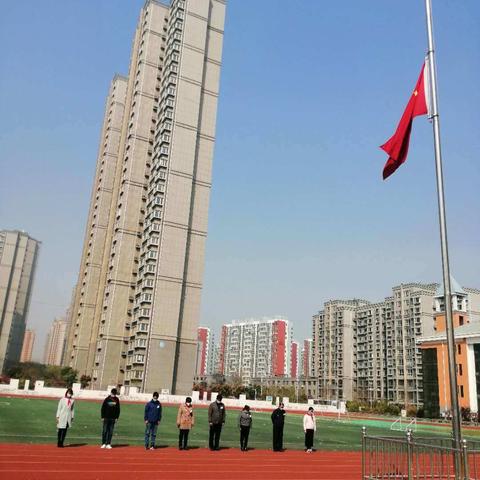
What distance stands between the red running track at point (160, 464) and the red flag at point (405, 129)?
25.7 ft

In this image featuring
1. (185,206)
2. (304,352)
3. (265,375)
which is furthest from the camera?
(304,352)

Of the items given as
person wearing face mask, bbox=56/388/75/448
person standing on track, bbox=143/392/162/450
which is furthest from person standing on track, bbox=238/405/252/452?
person wearing face mask, bbox=56/388/75/448

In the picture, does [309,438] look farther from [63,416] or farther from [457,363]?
[457,363]

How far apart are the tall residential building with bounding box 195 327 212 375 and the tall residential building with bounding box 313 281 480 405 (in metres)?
50.3

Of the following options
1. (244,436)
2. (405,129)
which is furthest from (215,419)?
(405,129)

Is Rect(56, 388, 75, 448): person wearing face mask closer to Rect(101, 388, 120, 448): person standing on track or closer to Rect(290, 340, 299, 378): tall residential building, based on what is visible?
Rect(101, 388, 120, 448): person standing on track

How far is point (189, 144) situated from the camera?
7331 centimetres

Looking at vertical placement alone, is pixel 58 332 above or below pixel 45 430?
above

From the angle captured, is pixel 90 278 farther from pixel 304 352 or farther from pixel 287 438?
pixel 304 352

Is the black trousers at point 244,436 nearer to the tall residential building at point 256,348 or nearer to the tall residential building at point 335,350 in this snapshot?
the tall residential building at point 335,350

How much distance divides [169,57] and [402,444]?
251 feet

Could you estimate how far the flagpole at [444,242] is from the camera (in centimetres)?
902

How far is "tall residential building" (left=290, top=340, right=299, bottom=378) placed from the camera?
163 meters

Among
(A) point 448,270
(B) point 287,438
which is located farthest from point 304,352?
(A) point 448,270
